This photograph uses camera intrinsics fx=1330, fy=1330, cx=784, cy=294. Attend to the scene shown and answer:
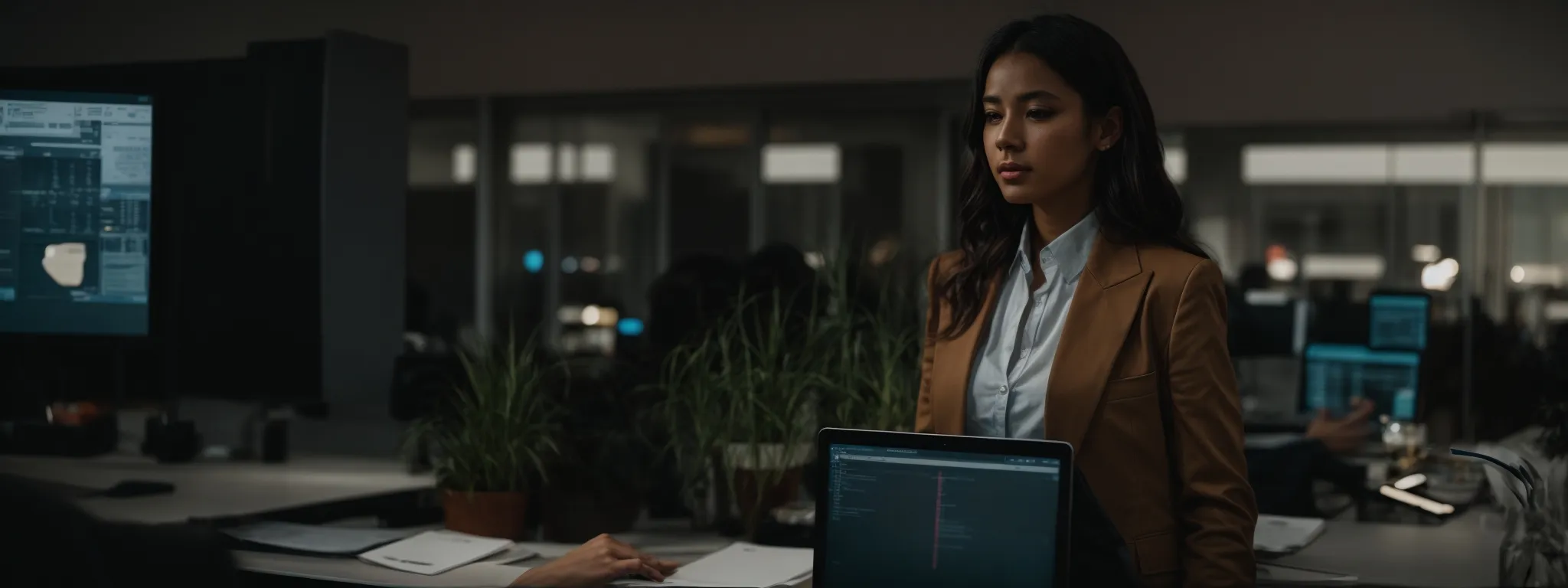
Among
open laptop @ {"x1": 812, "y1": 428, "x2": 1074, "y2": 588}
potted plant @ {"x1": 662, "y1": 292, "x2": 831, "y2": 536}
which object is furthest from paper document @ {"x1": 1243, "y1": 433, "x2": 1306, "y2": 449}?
open laptop @ {"x1": 812, "y1": 428, "x2": 1074, "y2": 588}

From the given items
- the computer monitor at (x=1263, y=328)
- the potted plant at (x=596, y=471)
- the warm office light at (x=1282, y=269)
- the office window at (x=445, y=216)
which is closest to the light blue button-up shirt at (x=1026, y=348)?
the potted plant at (x=596, y=471)

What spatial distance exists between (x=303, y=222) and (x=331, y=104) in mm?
277

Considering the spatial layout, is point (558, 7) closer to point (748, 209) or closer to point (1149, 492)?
point (748, 209)

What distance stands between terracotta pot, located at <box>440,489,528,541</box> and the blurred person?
1458 mm

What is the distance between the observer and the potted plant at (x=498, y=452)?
103 inches

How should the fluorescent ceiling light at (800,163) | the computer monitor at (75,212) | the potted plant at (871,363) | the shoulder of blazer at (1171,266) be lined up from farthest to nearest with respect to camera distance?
the fluorescent ceiling light at (800,163) → the potted plant at (871,363) → the computer monitor at (75,212) → the shoulder of blazer at (1171,266)

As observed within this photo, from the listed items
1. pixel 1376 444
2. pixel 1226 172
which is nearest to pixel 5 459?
pixel 1376 444

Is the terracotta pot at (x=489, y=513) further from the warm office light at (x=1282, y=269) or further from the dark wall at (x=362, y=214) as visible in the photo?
the warm office light at (x=1282, y=269)

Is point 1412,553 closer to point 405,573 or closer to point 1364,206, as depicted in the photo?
point 405,573

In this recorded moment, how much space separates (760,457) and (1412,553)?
50.9 inches

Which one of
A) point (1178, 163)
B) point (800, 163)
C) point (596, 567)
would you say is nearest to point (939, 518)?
point (596, 567)

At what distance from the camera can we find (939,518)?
1611 mm

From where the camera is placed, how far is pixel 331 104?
9.93 feet

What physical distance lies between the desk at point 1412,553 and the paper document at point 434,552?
1443 millimetres
